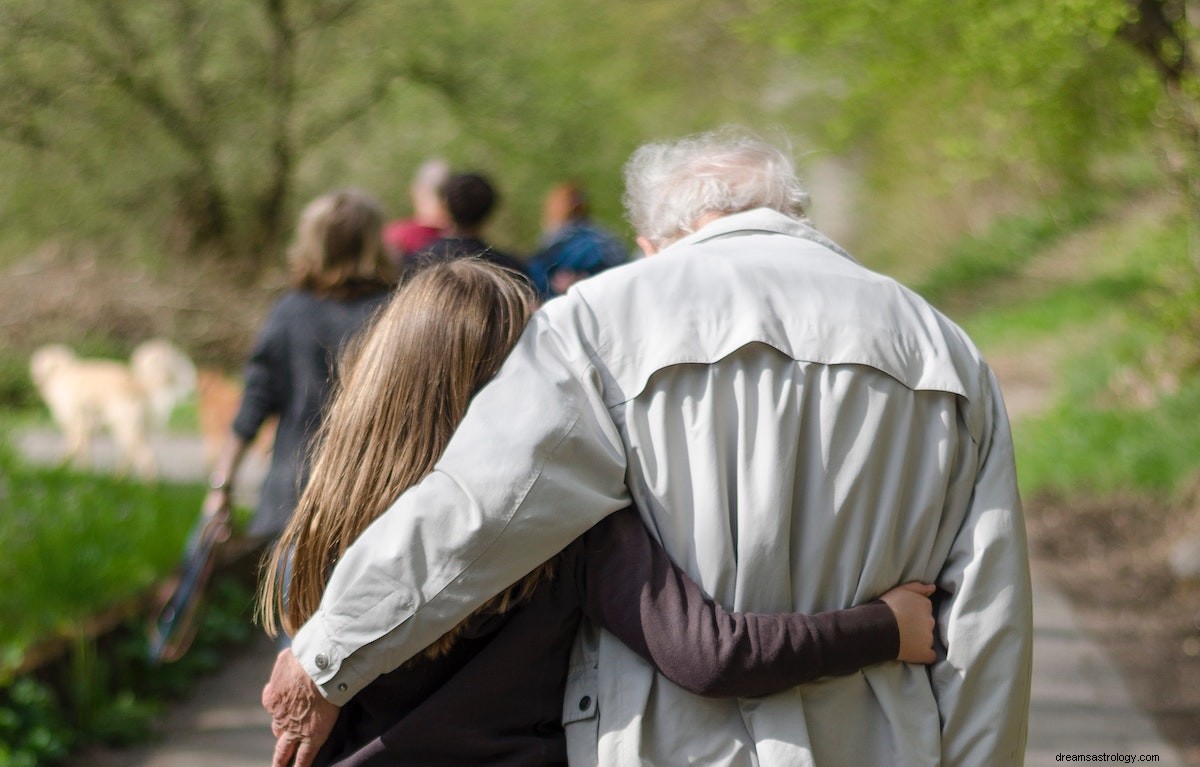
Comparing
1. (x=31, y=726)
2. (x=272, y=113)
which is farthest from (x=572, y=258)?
(x=272, y=113)

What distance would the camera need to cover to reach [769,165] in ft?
7.45

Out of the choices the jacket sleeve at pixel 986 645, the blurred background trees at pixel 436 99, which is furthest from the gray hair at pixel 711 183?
the blurred background trees at pixel 436 99

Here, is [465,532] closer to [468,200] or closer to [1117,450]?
[468,200]

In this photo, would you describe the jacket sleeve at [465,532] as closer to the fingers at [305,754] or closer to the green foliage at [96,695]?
the fingers at [305,754]

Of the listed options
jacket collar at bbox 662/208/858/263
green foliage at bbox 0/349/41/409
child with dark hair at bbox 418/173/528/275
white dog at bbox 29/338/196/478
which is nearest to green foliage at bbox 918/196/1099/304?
green foliage at bbox 0/349/41/409

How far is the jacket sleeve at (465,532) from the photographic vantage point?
180cm

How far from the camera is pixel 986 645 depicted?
1.97 meters

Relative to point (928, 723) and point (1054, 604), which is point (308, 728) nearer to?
point (928, 723)

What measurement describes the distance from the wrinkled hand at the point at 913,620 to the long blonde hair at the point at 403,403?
558 mm

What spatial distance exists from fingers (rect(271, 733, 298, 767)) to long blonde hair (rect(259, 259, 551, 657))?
0.21 metres

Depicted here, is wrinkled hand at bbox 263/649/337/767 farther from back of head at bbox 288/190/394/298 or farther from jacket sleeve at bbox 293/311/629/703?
back of head at bbox 288/190/394/298

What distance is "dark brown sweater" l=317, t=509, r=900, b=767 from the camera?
73.1 inches

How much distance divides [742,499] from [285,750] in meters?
0.84

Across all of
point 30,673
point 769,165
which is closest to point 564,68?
point 30,673
